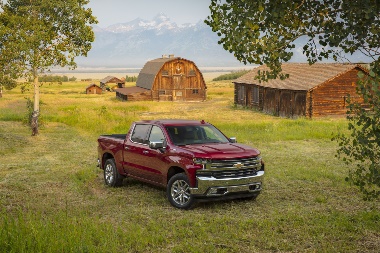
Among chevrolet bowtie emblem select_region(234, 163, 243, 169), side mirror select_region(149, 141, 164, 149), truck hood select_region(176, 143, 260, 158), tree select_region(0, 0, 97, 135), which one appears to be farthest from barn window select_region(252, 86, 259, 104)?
chevrolet bowtie emblem select_region(234, 163, 243, 169)

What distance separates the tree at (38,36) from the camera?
28.2 metres

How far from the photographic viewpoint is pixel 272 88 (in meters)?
49.3

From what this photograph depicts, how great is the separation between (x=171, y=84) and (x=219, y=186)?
60738 mm

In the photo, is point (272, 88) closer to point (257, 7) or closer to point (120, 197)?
point (120, 197)

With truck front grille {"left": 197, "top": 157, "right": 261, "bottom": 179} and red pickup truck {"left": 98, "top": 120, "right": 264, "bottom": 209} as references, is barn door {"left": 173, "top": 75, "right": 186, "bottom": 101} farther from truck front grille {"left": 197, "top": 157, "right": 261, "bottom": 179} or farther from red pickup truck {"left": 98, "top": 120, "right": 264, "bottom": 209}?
truck front grille {"left": 197, "top": 157, "right": 261, "bottom": 179}

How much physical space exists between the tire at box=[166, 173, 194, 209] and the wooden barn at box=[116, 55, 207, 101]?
190ft

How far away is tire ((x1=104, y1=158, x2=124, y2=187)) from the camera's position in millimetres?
14320

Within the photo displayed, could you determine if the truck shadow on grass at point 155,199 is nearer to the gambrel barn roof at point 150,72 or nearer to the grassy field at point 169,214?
the grassy field at point 169,214

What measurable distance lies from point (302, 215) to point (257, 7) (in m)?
5.49

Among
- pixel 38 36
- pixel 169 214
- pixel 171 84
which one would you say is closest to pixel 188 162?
pixel 169 214

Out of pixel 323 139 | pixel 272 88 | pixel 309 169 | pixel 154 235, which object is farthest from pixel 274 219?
pixel 272 88

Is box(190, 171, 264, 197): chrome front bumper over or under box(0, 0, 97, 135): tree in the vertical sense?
under

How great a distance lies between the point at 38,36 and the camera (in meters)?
28.2

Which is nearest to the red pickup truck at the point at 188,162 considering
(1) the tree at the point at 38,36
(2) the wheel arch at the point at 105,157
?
(2) the wheel arch at the point at 105,157
